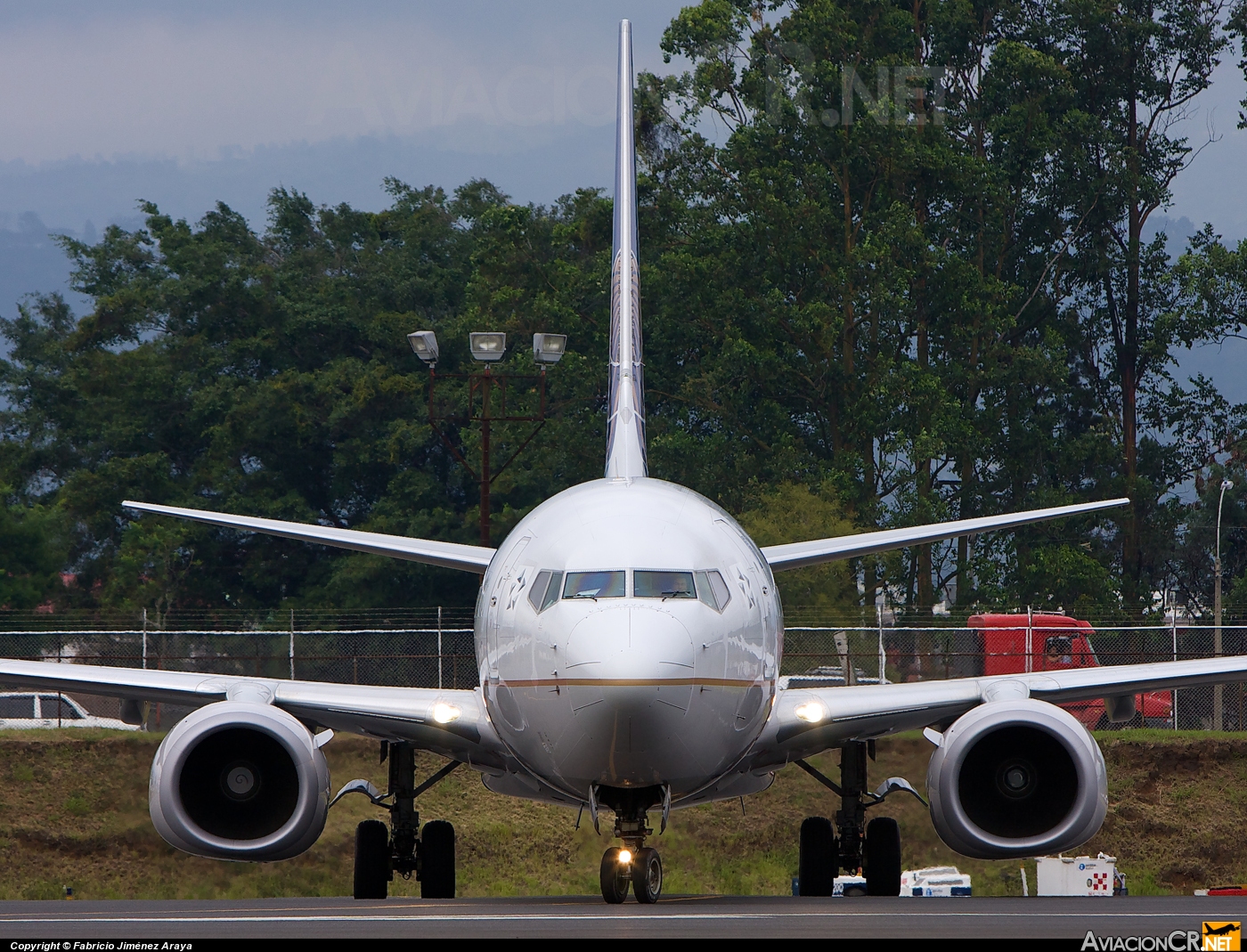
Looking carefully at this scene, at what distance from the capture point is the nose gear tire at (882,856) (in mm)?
18016

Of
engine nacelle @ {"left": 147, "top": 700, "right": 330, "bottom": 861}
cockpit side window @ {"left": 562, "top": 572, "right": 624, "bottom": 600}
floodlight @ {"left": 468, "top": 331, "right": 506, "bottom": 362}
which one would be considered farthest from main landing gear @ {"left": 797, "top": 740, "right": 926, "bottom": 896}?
floodlight @ {"left": 468, "top": 331, "right": 506, "bottom": 362}

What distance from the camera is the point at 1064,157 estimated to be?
202ft

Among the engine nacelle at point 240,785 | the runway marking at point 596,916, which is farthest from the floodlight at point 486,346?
the runway marking at point 596,916

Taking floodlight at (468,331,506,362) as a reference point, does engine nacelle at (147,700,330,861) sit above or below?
below

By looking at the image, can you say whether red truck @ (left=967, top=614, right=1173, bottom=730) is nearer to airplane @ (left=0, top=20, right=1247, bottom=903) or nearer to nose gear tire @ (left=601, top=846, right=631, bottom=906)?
airplane @ (left=0, top=20, right=1247, bottom=903)

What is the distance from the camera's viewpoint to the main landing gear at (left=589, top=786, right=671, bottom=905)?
1352 cm

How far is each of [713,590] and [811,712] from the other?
2.78 m

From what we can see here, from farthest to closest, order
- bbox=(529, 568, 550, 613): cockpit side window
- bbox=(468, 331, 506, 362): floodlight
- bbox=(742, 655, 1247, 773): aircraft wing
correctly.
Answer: bbox=(468, 331, 506, 362): floodlight, bbox=(742, 655, 1247, 773): aircraft wing, bbox=(529, 568, 550, 613): cockpit side window

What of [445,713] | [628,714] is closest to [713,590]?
[628,714]

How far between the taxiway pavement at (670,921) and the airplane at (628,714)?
3.26 feet

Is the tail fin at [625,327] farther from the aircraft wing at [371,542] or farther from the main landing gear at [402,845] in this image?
the main landing gear at [402,845]

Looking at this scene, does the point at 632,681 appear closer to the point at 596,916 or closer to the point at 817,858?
the point at 596,916

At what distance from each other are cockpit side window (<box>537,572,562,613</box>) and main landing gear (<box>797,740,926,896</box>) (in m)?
5.32

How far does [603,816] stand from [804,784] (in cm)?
473
